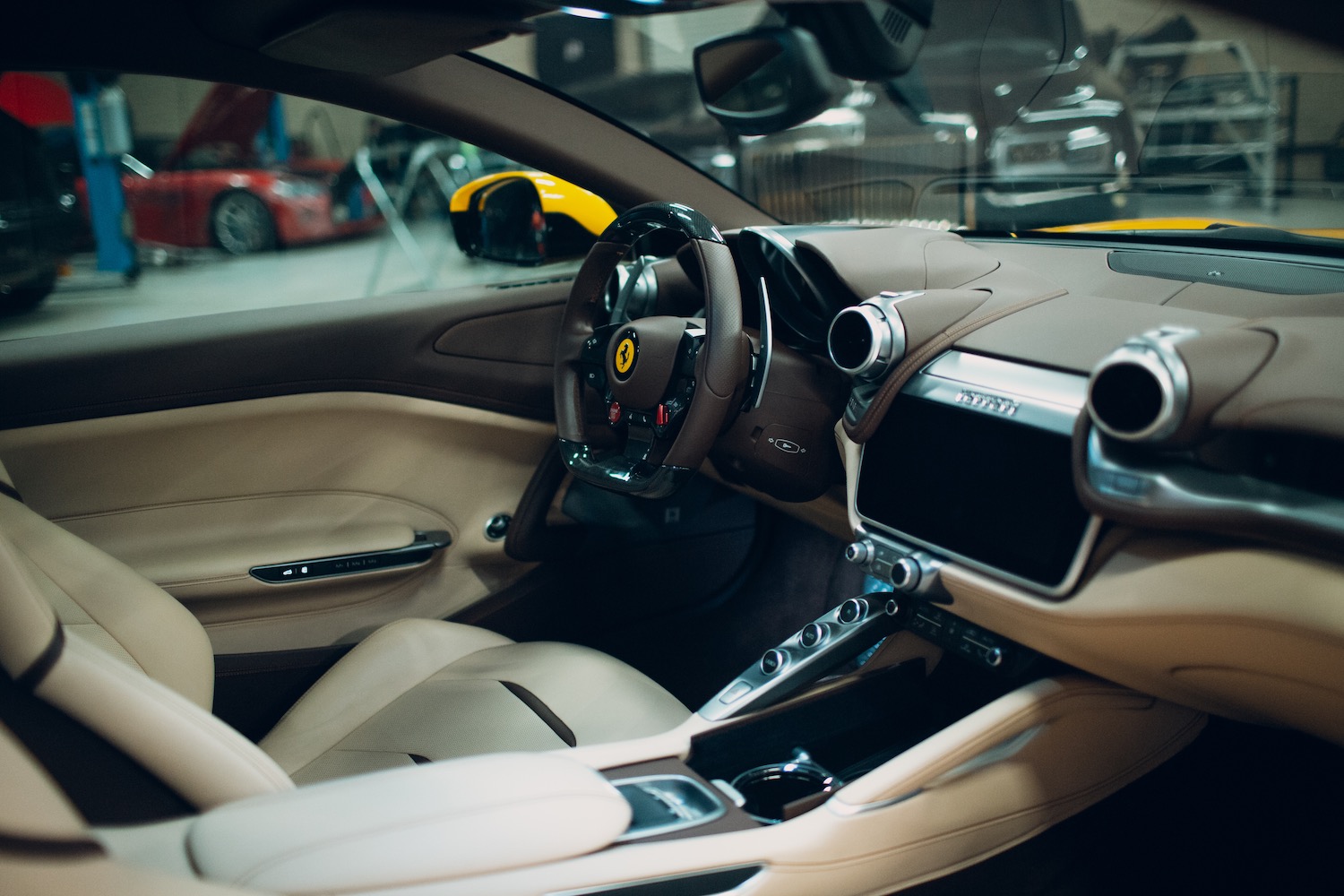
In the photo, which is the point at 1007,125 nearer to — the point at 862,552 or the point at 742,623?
the point at 862,552

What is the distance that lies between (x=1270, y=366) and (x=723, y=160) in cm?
327

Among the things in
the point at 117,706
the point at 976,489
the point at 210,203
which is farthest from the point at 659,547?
the point at 210,203

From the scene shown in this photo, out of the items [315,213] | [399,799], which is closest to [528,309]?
[399,799]

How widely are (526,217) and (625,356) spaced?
55cm

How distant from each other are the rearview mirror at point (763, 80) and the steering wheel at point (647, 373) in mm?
259

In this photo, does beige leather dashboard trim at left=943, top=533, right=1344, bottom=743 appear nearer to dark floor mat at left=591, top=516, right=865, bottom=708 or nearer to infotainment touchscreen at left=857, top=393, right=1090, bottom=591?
infotainment touchscreen at left=857, top=393, right=1090, bottom=591

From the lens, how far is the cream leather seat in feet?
2.89

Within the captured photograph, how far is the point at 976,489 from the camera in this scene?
4.45 feet

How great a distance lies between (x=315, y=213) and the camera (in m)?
7.66

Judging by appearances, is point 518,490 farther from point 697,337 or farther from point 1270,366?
point 1270,366

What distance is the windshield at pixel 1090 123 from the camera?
1375 millimetres

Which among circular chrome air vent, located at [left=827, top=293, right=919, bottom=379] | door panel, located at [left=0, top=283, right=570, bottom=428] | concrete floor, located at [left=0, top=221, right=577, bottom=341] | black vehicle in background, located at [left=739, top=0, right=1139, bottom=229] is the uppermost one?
black vehicle in background, located at [left=739, top=0, right=1139, bottom=229]

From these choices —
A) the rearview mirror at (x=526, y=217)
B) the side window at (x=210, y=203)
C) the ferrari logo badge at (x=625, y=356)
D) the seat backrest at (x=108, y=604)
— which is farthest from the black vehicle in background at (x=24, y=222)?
the ferrari logo badge at (x=625, y=356)

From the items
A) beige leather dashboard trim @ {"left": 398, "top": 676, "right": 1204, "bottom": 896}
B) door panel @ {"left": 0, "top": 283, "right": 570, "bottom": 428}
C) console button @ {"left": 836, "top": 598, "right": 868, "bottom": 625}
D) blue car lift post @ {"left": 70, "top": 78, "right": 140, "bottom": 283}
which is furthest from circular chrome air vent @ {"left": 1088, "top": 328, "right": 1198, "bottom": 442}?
blue car lift post @ {"left": 70, "top": 78, "right": 140, "bottom": 283}
